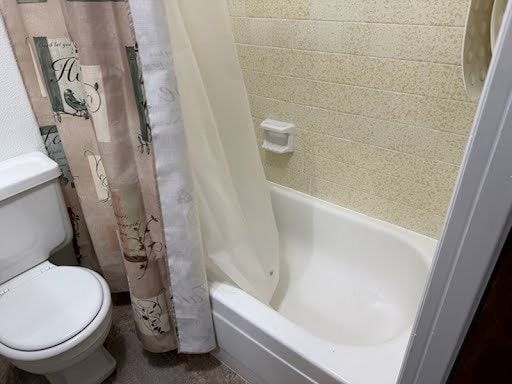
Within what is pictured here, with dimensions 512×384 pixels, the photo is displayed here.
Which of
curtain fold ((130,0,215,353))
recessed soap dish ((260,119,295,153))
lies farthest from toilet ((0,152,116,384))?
recessed soap dish ((260,119,295,153))

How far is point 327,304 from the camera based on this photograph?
159cm

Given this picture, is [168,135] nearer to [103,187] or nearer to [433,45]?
[103,187]

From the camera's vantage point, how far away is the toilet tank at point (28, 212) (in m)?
1.24

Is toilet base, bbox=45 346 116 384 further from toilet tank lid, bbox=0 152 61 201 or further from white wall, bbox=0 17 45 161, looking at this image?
white wall, bbox=0 17 45 161

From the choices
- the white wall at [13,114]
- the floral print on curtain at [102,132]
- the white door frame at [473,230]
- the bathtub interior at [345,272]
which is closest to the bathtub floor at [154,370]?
the floral print on curtain at [102,132]

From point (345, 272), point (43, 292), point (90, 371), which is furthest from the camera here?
point (345, 272)

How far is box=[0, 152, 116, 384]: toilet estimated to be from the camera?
43.8 inches

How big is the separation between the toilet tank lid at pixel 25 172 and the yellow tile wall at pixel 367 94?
0.91m

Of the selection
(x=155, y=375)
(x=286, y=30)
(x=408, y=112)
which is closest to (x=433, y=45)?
(x=408, y=112)

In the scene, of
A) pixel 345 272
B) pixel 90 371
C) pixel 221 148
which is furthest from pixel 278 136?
pixel 90 371

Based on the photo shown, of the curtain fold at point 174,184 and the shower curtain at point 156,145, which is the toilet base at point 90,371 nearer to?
the shower curtain at point 156,145

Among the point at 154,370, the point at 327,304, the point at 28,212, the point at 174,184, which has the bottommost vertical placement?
the point at 154,370

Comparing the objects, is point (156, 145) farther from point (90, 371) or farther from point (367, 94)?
point (90, 371)

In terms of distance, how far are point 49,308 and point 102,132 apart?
0.65 m
